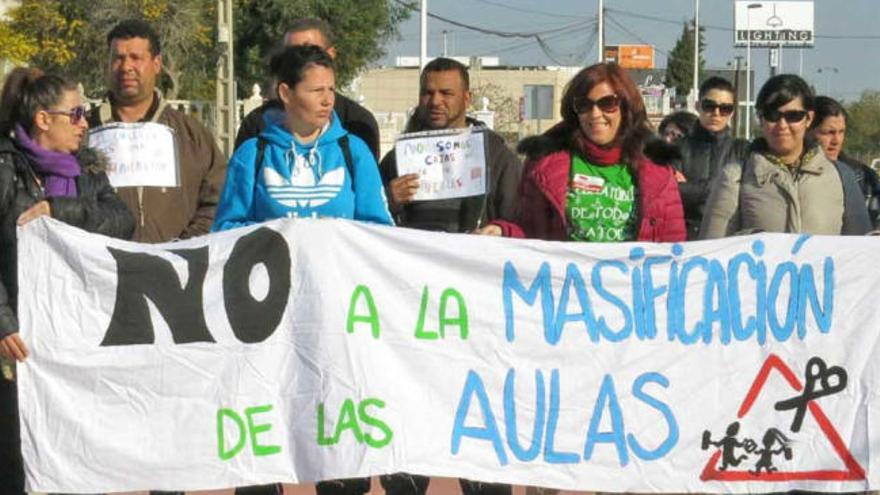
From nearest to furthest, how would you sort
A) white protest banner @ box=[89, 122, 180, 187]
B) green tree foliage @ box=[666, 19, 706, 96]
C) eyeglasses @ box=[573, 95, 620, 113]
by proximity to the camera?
eyeglasses @ box=[573, 95, 620, 113] < white protest banner @ box=[89, 122, 180, 187] < green tree foliage @ box=[666, 19, 706, 96]

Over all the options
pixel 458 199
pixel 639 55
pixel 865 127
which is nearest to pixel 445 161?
pixel 458 199

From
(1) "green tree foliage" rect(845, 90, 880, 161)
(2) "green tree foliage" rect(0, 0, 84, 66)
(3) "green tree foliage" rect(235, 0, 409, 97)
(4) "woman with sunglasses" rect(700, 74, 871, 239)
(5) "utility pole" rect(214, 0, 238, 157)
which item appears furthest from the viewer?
(1) "green tree foliage" rect(845, 90, 880, 161)

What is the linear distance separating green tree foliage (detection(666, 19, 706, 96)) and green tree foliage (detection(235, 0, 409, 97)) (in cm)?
6533

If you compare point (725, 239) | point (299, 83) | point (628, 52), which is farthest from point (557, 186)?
point (628, 52)

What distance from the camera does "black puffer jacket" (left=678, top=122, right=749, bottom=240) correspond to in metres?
8.45

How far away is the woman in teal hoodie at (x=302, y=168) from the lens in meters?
6.06

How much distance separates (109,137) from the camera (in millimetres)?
6531

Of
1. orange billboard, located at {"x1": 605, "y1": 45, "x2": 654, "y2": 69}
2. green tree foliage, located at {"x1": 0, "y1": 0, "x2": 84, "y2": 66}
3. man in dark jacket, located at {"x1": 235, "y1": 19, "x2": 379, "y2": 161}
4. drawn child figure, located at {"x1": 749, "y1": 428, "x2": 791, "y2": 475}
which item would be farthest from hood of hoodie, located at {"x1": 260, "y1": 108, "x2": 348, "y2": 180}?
orange billboard, located at {"x1": 605, "y1": 45, "x2": 654, "y2": 69}

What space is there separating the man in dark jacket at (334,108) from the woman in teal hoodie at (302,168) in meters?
0.58

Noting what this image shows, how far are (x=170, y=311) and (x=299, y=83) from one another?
946 millimetres

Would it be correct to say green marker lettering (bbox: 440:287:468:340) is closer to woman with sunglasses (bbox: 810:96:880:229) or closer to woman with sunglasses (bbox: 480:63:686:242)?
woman with sunglasses (bbox: 480:63:686:242)

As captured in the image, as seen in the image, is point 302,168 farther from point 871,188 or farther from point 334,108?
point 871,188

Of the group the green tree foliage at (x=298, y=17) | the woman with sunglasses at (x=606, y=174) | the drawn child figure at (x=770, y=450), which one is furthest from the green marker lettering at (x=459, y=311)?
the green tree foliage at (x=298, y=17)

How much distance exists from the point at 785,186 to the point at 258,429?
2.12 metres
